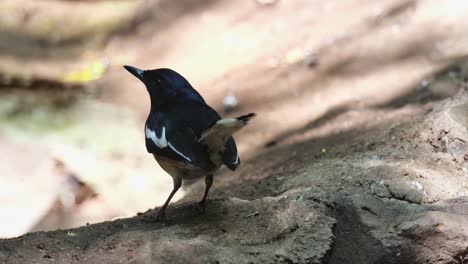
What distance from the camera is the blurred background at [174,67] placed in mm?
6547

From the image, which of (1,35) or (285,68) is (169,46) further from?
(1,35)

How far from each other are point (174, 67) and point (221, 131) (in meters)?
6.10

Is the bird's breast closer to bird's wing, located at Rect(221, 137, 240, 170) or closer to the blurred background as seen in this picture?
bird's wing, located at Rect(221, 137, 240, 170)

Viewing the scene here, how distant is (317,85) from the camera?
293 inches

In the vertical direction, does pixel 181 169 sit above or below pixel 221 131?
below

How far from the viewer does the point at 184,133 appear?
12.0 feet

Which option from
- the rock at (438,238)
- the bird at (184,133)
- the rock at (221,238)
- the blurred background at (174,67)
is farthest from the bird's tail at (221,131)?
the blurred background at (174,67)

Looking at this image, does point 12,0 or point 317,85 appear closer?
point 317,85

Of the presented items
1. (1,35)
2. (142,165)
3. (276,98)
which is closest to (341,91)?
(276,98)

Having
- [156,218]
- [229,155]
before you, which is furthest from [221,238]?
[156,218]

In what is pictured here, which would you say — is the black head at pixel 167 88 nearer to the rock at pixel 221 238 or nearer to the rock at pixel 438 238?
the rock at pixel 221 238

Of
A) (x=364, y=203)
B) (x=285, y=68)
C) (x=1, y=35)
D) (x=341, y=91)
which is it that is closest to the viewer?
(x=364, y=203)

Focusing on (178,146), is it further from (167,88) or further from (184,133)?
(167,88)

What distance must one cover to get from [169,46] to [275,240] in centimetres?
717
